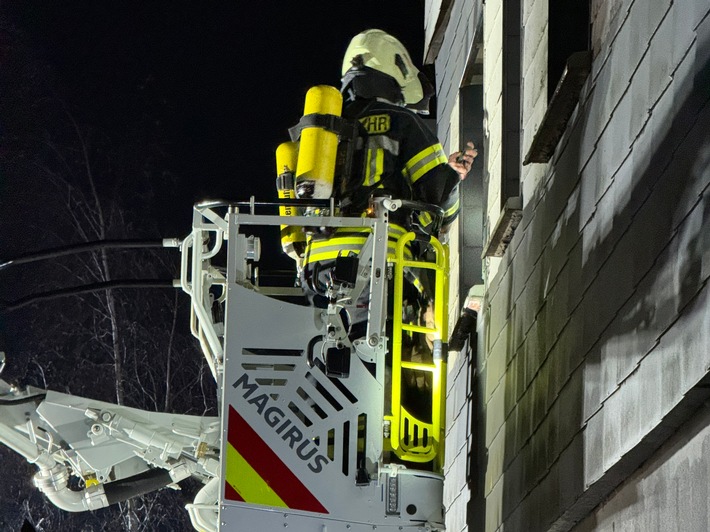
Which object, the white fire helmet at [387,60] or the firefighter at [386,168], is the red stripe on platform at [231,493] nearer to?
the firefighter at [386,168]

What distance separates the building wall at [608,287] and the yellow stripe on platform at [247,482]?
3.83ft

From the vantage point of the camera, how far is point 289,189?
24.4ft

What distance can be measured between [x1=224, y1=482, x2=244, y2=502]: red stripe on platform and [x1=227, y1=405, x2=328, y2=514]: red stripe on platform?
0.49 feet

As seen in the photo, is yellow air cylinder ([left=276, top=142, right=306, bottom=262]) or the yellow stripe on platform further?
yellow air cylinder ([left=276, top=142, right=306, bottom=262])

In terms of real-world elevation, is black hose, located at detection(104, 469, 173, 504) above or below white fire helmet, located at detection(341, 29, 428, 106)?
below

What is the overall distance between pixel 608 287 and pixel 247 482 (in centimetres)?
259

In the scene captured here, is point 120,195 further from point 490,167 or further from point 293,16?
point 490,167

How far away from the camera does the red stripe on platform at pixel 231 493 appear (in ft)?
20.9

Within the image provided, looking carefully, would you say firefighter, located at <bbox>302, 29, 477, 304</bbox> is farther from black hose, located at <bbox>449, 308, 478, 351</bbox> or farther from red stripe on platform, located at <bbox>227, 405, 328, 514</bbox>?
black hose, located at <bbox>449, 308, 478, 351</bbox>

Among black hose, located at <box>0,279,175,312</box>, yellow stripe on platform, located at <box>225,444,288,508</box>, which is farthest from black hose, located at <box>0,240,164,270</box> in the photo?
yellow stripe on platform, located at <box>225,444,288,508</box>

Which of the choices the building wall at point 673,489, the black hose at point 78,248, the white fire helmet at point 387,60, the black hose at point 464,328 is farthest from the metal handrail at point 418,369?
the building wall at point 673,489

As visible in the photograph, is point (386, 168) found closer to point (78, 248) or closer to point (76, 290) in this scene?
point (78, 248)

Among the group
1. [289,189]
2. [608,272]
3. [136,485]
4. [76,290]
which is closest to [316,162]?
[289,189]

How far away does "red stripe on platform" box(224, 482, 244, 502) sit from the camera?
6.38m
